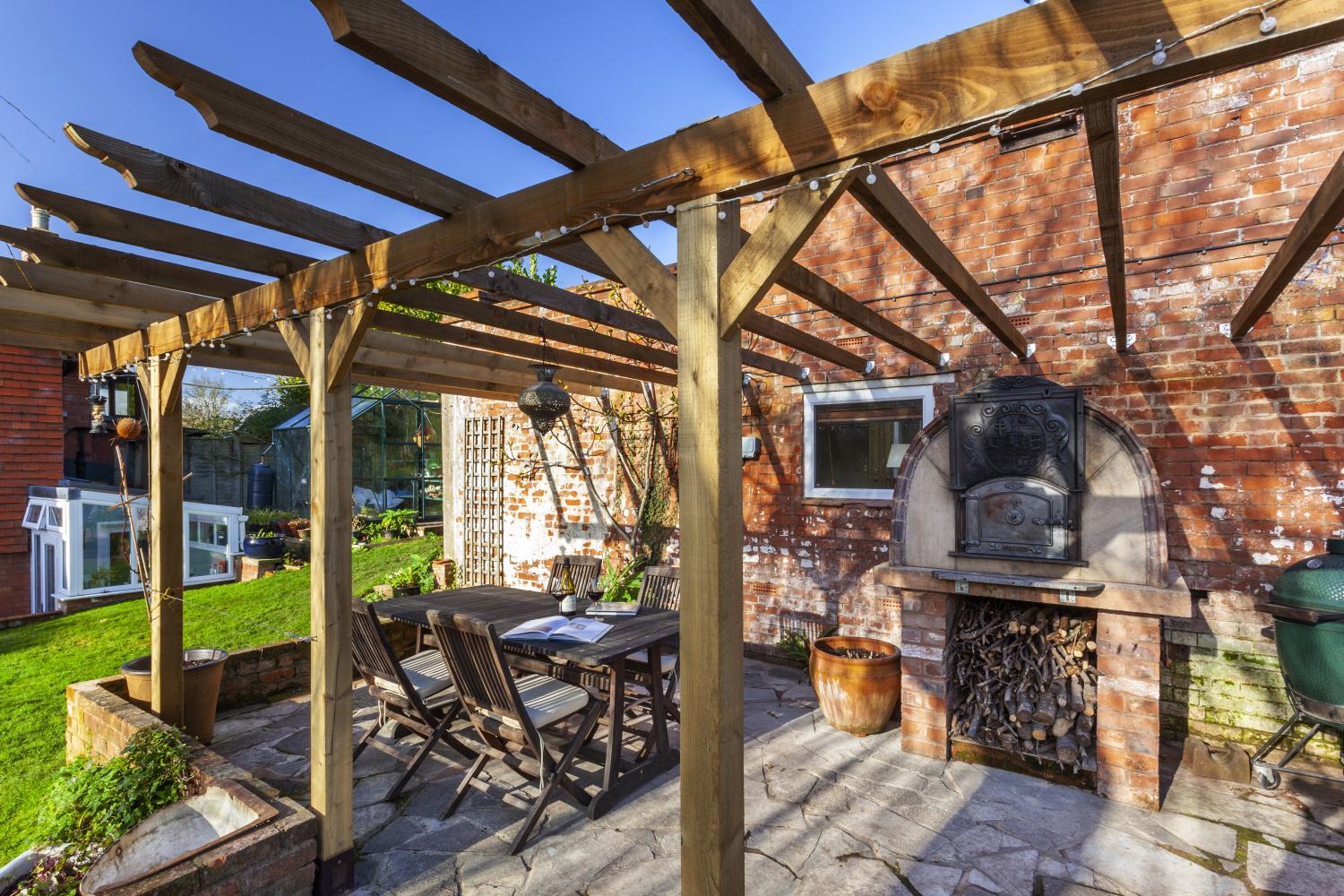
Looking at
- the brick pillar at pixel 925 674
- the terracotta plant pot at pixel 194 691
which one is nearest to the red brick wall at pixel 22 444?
the terracotta plant pot at pixel 194 691

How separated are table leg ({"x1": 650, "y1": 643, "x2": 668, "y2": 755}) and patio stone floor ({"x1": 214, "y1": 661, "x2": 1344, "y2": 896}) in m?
0.17

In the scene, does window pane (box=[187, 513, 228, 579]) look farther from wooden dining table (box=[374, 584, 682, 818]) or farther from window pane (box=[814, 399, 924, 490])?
window pane (box=[814, 399, 924, 490])

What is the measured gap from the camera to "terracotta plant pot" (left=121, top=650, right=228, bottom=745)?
3.81m

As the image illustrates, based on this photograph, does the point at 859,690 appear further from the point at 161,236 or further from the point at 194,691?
the point at 161,236

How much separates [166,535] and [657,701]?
120 inches

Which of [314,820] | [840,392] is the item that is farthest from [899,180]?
[314,820]

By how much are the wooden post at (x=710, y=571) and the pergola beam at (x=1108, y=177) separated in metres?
0.95

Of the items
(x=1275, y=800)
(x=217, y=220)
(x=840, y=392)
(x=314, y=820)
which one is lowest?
(x=1275, y=800)

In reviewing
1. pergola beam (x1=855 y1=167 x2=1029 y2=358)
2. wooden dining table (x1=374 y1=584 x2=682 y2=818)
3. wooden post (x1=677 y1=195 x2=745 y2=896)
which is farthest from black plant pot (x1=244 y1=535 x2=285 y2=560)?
pergola beam (x1=855 y1=167 x2=1029 y2=358)

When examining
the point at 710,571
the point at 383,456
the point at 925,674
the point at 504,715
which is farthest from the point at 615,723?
the point at 383,456

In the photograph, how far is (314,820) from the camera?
8.14ft

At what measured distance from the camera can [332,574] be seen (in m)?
2.72

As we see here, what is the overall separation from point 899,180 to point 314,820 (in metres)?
5.31

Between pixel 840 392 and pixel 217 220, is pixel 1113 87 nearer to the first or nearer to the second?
pixel 217 220
